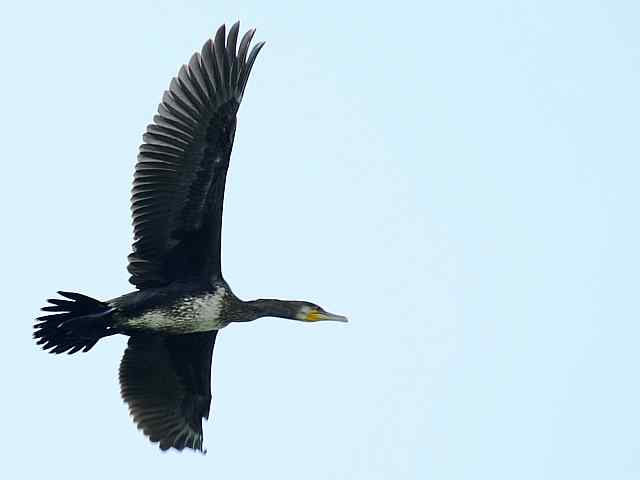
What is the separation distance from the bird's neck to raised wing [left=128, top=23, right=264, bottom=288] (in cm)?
84

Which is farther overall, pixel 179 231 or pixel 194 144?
pixel 179 231

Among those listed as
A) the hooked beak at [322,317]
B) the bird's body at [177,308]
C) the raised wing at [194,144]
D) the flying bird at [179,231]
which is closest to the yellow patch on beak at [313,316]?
the hooked beak at [322,317]

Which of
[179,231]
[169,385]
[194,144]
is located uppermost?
[194,144]

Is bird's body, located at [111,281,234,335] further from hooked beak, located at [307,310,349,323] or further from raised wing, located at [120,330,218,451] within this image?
hooked beak, located at [307,310,349,323]

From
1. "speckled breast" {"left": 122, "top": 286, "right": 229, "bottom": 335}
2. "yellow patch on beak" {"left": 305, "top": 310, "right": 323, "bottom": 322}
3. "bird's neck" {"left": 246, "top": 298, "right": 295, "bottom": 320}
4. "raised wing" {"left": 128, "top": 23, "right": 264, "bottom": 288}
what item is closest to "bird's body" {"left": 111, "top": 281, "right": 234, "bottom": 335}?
"speckled breast" {"left": 122, "top": 286, "right": 229, "bottom": 335}

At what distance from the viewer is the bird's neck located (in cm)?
1124

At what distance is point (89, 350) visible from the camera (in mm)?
10758

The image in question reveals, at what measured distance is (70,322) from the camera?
1049 cm

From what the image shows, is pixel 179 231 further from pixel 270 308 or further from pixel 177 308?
pixel 270 308

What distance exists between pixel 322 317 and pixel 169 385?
1446mm

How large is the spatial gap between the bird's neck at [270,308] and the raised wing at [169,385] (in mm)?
569

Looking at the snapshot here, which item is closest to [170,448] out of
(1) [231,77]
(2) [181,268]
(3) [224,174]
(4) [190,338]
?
(4) [190,338]

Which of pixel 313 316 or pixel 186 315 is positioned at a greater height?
pixel 313 316

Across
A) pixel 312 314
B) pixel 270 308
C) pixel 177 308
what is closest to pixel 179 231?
pixel 177 308
